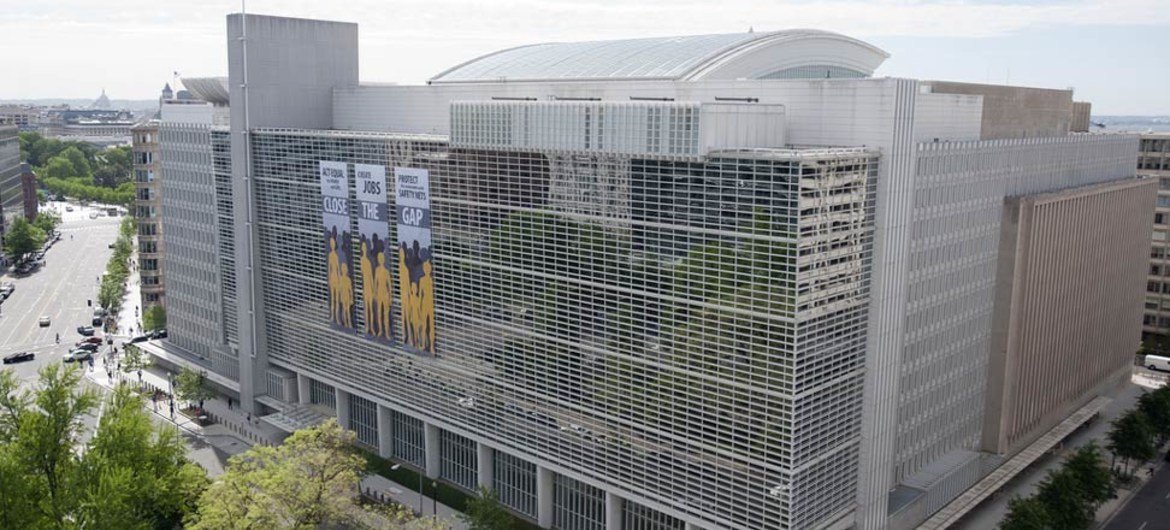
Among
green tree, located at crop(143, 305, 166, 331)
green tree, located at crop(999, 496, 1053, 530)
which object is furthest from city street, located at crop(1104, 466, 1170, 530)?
green tree, located at crop(143, 305, 166, 331)

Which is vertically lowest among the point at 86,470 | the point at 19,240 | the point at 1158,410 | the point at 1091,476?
the point at 1091,476

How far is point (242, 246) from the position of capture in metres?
83.7

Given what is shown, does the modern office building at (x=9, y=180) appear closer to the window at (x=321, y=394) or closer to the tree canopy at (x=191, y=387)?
the tree canopy at (x=191, y=387)

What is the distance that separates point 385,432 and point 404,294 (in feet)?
44.4

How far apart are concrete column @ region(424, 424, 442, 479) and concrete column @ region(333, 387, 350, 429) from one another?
1108cm

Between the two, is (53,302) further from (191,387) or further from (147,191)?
(191,387)

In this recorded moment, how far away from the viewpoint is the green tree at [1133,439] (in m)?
70.9

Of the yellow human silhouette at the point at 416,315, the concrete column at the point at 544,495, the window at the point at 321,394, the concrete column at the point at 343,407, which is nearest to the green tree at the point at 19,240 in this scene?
the window at the point at 321,394

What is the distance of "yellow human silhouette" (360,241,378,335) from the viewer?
72.4 m

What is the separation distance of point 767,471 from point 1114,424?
1571 inches

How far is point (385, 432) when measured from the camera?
76500mm

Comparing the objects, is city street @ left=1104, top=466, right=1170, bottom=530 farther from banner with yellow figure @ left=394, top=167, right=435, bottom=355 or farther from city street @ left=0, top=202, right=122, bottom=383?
city street @ left=0, top=202, right=122, bottom=383

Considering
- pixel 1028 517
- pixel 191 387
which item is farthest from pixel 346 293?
pixel 1028 517

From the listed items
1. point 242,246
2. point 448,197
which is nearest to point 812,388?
point 448,197
